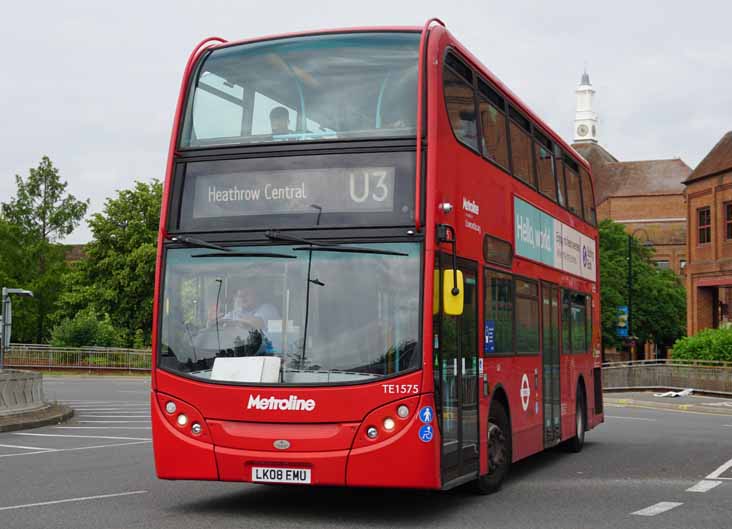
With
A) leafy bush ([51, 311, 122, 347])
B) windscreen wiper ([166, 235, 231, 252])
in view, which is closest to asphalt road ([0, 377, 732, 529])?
windscreen wiper ([166, 235, 231, 252])

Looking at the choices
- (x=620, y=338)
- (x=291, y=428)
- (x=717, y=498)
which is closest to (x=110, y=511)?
(x=291, y=428)

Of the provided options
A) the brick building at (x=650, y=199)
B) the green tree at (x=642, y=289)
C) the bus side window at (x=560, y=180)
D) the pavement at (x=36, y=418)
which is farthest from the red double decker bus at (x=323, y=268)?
the brick building at (x=650, y=199)

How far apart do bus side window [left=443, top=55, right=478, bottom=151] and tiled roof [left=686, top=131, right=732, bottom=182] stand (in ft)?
168

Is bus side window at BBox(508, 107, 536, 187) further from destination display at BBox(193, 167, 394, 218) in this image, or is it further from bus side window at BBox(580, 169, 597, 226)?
bus side window at BBox(580, 169, 597, 226)

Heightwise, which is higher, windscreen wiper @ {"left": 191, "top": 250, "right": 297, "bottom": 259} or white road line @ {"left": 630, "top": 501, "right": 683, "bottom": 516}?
windscreen wiper @ {"left": 191, "top": 250, "right": 297, "bottom": 259}

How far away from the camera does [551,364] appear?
15.4 metres

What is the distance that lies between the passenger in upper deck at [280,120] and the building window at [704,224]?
5480 centimetres

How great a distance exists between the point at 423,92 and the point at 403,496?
4226 millimetres

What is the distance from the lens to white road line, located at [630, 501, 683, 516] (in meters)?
10.7

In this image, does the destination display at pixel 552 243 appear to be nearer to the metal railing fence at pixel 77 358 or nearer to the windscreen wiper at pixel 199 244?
the windscreen wiper at pixel 199 244

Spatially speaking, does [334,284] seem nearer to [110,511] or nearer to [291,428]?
[291,428]

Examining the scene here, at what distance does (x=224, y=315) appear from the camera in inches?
404

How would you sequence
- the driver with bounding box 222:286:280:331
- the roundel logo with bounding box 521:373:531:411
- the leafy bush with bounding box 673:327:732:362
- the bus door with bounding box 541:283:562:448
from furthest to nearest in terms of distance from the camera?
the leafy bush with bounding box 673:327:732:362
the bus door with bounding box 541:283:562:448
the roundel logo with bounding box 521:373:531:411
the driver with bounding box 222:286:280:331

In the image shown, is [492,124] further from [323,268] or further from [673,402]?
[673,402]
